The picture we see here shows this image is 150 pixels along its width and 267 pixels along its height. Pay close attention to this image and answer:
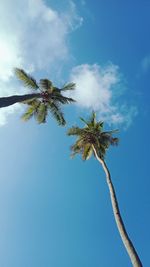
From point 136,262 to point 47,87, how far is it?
1613 cm

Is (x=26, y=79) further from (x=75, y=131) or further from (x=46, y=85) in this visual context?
(x=75, y=131)

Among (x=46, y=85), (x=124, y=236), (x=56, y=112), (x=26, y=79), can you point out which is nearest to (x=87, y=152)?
(x=56, y=112)

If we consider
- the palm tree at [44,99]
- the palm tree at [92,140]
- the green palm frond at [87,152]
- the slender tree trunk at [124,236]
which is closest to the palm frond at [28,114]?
the palm tree at [44,99]

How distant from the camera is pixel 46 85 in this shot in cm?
2806

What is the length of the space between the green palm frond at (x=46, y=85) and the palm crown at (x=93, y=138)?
5.09 meters

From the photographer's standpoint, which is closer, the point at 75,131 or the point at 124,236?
the point at 124,236

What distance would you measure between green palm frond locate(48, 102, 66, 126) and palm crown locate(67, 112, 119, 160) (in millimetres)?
1198

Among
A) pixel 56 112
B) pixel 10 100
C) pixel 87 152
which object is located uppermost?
pixel 56 112

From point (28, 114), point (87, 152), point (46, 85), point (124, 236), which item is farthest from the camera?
point (87, 152)

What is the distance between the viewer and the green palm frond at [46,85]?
91.6 feet

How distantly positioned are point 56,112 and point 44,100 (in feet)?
7.23

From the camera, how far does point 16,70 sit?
91.5 ft

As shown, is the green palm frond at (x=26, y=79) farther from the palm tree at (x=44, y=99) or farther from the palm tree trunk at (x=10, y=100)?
the palm tree trunk at (x=10, y=100)

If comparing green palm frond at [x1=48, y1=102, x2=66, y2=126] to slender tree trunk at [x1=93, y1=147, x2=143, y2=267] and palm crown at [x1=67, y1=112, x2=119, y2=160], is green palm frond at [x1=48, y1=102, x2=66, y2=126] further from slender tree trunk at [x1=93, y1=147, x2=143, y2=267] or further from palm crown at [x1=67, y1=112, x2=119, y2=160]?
slender tree trunk at [x1=93, y1=147, x2=143, y2=267]
